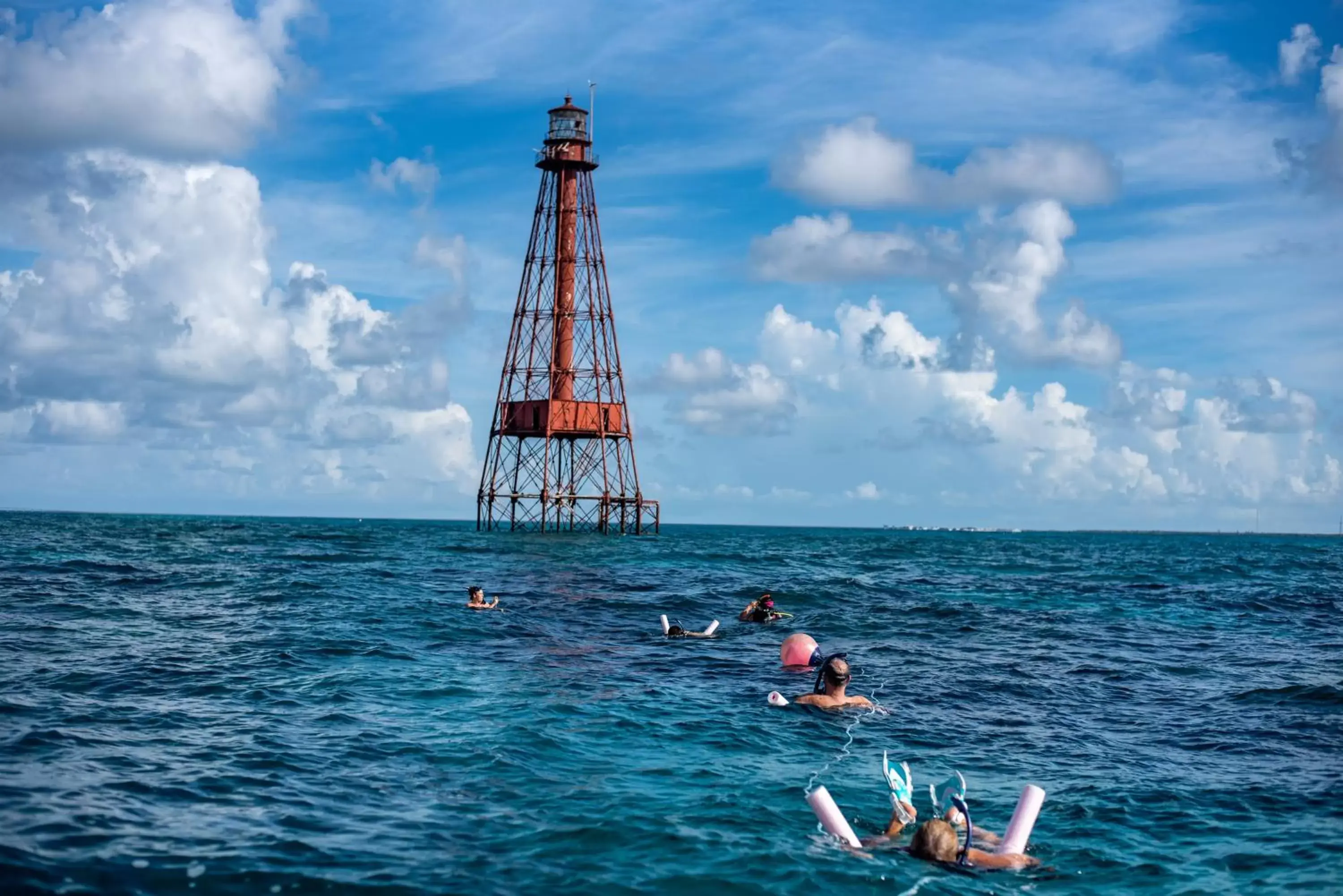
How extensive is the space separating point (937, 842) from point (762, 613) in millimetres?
19175

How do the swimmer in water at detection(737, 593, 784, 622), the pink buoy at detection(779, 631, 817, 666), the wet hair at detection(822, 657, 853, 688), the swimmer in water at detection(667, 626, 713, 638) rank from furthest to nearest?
the swimmer in water at detection(737, 593, 784, 622) < the swimmer in water at detection(667, 626, 713, 638) < the pink buoy at detection(779, 631, 817, 666) < the wet hair at detection(822, 657, 853, 688)

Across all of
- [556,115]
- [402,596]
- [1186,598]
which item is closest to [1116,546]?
[556,115]

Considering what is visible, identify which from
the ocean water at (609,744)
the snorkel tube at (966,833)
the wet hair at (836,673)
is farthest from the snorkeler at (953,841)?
the wet hair at (836,673)

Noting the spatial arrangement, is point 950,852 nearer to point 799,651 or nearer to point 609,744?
point 609,744

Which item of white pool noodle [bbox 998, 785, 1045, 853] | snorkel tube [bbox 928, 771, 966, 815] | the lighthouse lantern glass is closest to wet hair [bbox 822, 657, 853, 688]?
snorkel tube [bbox 928, 771, 966, 815]

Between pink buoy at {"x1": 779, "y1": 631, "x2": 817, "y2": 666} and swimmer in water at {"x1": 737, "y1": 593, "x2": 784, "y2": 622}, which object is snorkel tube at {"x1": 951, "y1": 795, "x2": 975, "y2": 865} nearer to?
pink buoy at {"x1": 779, "y1": 631, "x2": 817, "y2": 666}

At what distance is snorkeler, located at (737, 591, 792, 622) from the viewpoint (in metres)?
29.8

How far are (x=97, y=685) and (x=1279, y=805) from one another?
650 inches

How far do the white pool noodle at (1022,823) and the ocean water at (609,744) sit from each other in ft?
0.95

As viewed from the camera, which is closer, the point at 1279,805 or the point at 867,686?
the point at 1279,805

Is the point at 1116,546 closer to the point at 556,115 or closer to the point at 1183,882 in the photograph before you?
the point at 556,115

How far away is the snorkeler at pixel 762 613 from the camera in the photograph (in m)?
29.8

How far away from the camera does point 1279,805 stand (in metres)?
13.1

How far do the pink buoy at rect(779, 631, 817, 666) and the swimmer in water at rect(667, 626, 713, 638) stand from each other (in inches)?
195
